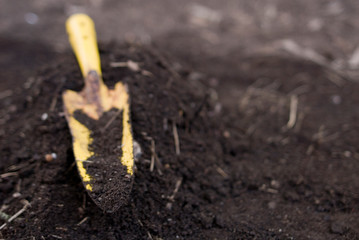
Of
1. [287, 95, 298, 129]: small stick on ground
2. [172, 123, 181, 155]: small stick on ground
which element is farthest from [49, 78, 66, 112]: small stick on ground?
[287, 95, 298, 129]: small stick on ground

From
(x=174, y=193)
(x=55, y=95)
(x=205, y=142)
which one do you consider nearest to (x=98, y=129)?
(x=55, y=95)

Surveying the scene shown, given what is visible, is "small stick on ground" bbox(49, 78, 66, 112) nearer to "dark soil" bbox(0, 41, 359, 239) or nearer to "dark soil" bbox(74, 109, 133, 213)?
"dark soil" bbox(0, 41, 359, 239)

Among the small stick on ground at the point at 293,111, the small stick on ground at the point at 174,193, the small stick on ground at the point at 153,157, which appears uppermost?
the small stick on ground at the point at 153,157

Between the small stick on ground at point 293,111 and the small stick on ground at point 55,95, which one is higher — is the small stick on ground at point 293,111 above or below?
below

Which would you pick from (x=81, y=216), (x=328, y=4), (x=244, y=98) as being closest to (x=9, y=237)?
(x=81, y=216)

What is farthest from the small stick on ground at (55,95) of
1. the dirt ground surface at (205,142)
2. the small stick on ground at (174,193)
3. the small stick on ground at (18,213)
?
the small stick on ground at (174,193)

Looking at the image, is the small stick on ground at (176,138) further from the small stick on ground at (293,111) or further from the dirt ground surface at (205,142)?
the small stick on ground at (293,111)
